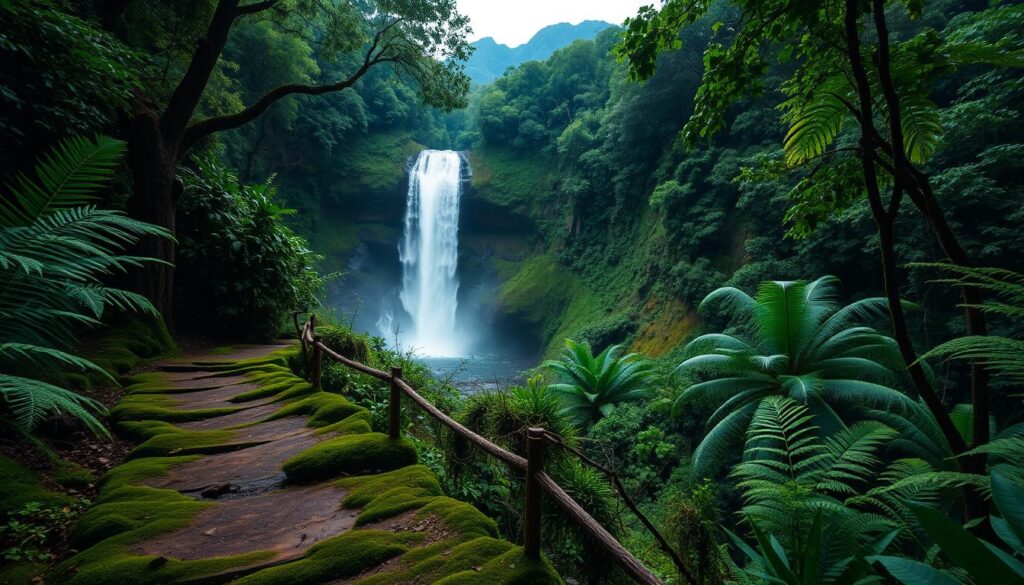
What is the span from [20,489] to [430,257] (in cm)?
2547

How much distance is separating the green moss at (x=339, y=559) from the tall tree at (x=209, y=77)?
4.86 metres

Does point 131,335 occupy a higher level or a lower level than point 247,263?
lower

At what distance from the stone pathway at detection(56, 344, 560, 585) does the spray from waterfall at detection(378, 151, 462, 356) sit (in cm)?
2302

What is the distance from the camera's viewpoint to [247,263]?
317 inches

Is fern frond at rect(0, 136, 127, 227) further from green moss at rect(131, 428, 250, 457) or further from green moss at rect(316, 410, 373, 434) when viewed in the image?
green moss at rect(316, 410, 373, 434)

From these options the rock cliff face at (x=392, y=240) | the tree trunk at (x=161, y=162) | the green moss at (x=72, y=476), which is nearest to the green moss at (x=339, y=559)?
the green moss at (x=72, y=476)

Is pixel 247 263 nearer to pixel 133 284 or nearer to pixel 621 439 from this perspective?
pixel 133 284

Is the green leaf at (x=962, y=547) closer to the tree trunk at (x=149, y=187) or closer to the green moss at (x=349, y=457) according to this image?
the green moss at (x=349, y=457)

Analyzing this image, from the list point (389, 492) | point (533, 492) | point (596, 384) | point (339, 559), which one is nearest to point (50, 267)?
point (339, 559)

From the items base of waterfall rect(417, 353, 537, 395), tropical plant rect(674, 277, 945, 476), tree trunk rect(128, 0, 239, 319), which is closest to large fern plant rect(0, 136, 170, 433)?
tree trunk rect(128, 0, 239, 319)

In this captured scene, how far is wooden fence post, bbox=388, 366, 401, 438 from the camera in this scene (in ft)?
11.7

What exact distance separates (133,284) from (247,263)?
1.79 meters

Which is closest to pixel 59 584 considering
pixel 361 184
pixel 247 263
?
pixel 247 263

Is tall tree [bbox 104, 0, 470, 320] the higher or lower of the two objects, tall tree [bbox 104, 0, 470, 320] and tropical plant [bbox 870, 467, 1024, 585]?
the higher
